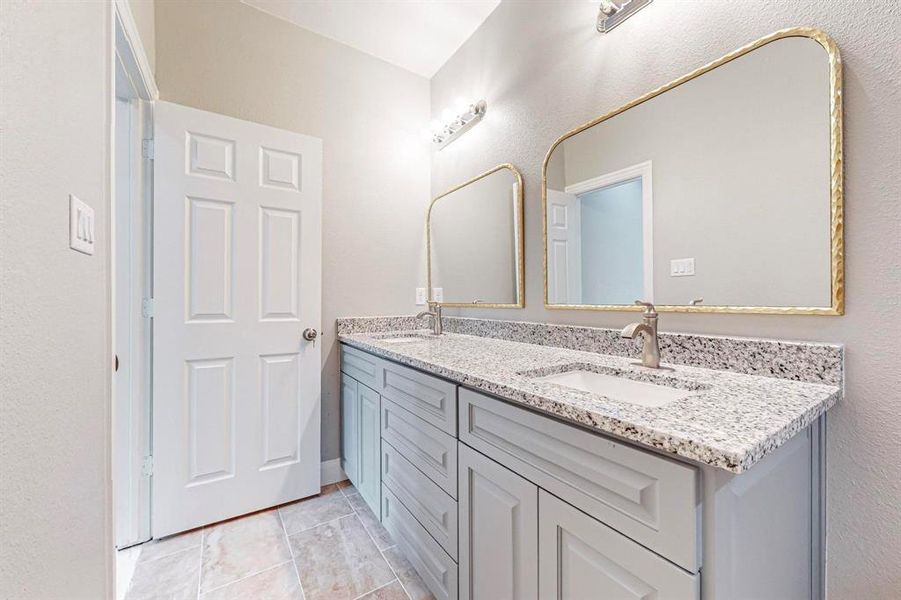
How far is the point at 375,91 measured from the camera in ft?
7.85

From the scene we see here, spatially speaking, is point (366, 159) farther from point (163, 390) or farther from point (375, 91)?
point (163, 390)

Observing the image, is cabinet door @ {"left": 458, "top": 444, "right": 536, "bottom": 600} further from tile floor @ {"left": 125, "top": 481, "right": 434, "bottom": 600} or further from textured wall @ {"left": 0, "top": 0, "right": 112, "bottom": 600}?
textured wall @ {"left": 0, "top": 0, "right": 112, "bottom": 600}

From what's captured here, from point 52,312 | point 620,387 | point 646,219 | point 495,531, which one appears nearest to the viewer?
point 52,312

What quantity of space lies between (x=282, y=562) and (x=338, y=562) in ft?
0.76

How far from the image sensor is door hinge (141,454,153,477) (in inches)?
66.0

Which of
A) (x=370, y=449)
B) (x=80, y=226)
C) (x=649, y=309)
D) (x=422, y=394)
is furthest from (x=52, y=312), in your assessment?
(x=649, y=309)

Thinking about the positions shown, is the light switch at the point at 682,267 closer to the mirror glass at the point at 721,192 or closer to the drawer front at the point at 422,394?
the mirror glass at the point at 721,192

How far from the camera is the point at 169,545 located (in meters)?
1.65

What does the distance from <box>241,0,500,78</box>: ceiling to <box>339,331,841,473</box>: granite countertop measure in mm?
1878

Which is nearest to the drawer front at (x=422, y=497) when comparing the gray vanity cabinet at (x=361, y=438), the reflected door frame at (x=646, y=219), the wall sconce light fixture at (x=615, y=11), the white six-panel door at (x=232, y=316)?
the gray vanity cabinet at (x=361, y=438)

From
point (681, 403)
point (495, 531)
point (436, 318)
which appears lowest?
point (495, 531)

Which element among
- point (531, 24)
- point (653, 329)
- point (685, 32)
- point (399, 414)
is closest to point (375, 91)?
point (531, 24)

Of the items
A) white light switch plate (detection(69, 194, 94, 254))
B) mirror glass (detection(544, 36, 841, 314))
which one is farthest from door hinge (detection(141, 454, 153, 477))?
mirror glass (detection(544, 36, 841, 314))

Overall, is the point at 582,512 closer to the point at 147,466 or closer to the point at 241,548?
the point at 241,548
